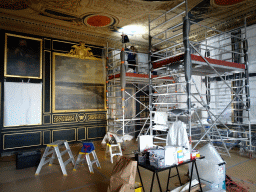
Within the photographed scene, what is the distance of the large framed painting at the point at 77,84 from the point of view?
5.68 metres

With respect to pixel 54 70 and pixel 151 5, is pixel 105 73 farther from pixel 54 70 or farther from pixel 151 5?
pixel 151 5

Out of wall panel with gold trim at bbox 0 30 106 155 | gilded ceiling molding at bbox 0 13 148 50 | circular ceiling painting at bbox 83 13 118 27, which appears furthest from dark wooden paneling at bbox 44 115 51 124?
circular ceiling painting at bbox 83 13 118 27

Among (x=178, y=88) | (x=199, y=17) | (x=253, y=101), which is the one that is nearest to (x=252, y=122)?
(x=253, y=101)

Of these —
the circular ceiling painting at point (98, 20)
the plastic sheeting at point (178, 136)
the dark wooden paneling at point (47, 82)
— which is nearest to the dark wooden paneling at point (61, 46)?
the dark wooden paneling at point (47, 82)

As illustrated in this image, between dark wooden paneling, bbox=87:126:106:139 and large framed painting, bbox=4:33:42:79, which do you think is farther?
dark wooden paneling, bbox=87:126:106:139

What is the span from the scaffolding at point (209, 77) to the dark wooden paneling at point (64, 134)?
2.74 meters

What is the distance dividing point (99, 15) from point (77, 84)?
7.71 feet

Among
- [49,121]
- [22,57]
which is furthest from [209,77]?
[22,57]

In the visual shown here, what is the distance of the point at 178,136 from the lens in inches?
105

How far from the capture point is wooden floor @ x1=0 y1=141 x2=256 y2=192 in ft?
9.46

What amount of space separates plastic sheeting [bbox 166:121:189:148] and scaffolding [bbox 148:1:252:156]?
0.26 m

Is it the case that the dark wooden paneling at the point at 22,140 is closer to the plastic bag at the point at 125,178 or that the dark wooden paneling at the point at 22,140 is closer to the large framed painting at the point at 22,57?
the large framed painting at the point at 22,57

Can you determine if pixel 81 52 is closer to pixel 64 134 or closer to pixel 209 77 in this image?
pixel 64 134

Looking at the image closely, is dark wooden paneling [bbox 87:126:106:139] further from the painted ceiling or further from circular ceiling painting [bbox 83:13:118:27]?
circular ceiling painting [bbox 83:13:118:27]
